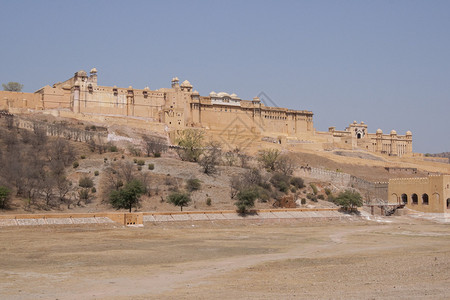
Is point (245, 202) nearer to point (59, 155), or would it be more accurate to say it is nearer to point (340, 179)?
point (59, 155)

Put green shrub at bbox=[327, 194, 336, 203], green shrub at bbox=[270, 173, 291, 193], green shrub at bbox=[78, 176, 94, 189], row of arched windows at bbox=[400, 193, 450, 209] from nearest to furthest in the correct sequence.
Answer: row of arched windows at bbox=[400, 193, 450, 209]
green shrub at bbox=[78, 176, 94, 189]
green shrub at bbox=[327, 194, 336, 203]
green shrub at bbox=[270, 173, 291, 193]

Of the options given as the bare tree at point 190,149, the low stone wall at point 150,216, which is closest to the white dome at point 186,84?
the bare tree at point 190,149

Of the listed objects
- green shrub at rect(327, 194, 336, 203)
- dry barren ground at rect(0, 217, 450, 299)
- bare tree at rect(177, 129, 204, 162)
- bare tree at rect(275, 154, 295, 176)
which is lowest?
dry barren ground at rect(0, 217, 450, 299)

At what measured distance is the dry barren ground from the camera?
14766 millimetres

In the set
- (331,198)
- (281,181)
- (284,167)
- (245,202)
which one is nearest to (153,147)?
(284,167)

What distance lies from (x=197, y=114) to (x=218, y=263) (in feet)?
186

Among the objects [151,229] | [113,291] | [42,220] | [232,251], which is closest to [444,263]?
[232,251]

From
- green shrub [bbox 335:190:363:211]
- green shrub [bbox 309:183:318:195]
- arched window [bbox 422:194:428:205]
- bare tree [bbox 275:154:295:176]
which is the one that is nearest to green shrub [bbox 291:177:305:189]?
green shrub [bbox 309:183:318:195]

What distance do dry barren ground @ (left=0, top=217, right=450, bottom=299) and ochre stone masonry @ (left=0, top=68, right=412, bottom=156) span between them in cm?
3612

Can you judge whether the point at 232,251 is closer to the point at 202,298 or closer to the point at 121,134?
the point at 202,298

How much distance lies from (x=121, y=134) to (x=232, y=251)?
39.9 metres

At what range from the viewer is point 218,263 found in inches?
792

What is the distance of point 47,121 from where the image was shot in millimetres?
58438

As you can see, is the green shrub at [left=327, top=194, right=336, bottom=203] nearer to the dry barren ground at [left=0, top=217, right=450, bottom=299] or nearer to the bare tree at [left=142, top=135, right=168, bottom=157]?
the dry barren ground at [left=0, top=217, right=450, bottom=299]
